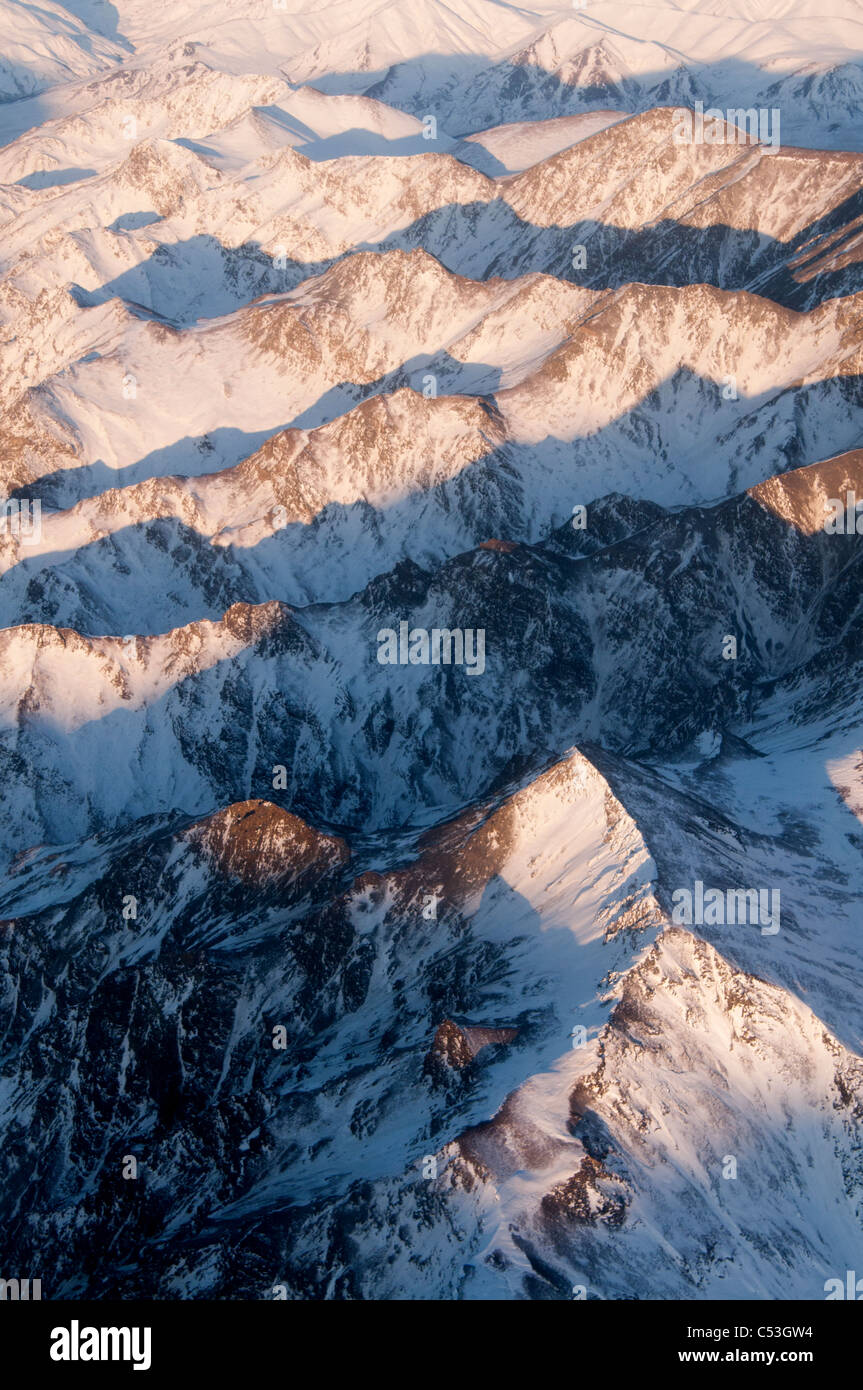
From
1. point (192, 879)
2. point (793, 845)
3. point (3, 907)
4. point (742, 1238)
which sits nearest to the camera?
point (742, 1238)

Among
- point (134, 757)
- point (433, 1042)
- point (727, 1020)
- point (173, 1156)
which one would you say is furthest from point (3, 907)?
point (727, 1020)

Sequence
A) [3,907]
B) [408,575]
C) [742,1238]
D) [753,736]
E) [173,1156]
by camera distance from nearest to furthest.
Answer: [742,1238], [173,1156], [3,907], [753,736], [408,575]

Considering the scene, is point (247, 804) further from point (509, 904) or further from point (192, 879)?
point (509, 904)

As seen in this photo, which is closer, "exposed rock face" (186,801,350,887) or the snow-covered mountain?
the snow-covered mountain

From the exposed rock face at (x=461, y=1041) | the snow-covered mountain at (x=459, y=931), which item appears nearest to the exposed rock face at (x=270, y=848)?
the snow-covered mountain at (x=459, y=931)

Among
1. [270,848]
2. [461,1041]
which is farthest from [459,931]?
[270,848]

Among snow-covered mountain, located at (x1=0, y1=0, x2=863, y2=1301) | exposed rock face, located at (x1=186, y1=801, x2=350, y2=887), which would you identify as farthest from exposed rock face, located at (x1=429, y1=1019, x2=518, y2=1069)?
exposed rock face, located at (x1=186, y1=801, x2=350, y2=887)

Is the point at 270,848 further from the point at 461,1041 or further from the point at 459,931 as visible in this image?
the point at 461,1041

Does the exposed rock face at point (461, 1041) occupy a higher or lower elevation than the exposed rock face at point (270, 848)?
higher

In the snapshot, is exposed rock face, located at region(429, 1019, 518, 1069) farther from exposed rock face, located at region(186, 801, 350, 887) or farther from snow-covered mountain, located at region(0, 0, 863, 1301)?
exposed rock face, located at region(186, 801, 350, 887)

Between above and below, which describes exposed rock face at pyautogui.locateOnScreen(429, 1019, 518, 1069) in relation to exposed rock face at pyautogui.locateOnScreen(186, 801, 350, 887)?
above

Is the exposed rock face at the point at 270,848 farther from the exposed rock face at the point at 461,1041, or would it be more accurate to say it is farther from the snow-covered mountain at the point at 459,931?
the exposed rock face at the point at 461,1041
